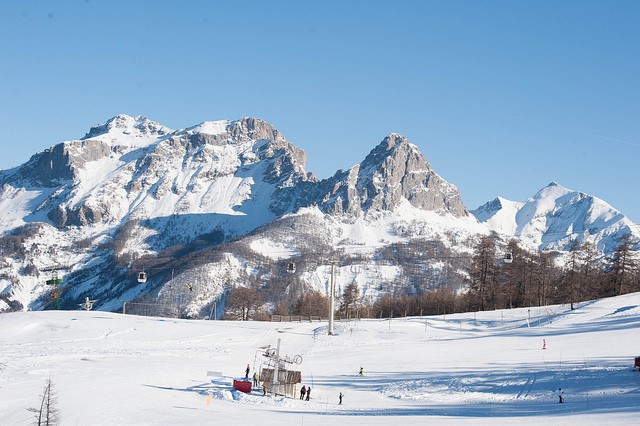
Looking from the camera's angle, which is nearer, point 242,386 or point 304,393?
point 304,393

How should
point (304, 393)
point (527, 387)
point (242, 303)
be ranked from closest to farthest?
point (527, 387)
point (304, 393)
point (242, 303)

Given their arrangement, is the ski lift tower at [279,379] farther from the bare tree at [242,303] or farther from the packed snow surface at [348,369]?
the bare tree at [242,303]

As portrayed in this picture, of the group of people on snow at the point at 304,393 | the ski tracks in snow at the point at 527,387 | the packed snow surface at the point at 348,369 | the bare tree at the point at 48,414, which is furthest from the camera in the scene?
the group of people on snow at the point at 304,393

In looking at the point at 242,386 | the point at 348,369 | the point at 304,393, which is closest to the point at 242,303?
the point at 348,369

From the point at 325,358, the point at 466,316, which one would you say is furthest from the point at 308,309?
the point at 325,358

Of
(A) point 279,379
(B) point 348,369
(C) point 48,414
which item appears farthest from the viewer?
(B) point 348,369

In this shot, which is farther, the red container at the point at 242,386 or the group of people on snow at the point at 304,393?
the red container at the point at 242,386

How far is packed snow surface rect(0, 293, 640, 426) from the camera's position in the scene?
1645 inches

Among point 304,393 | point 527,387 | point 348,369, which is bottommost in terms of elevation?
point 304,393

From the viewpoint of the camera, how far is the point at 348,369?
6094cm

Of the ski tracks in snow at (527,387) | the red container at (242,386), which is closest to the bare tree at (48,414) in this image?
the red container at (242,386)

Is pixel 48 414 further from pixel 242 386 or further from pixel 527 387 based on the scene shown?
pixel 527 387

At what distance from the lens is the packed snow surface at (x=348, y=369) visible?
41.8 metres

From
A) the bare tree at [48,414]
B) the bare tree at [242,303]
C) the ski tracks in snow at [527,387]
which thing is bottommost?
the bare tree at [48,414]
